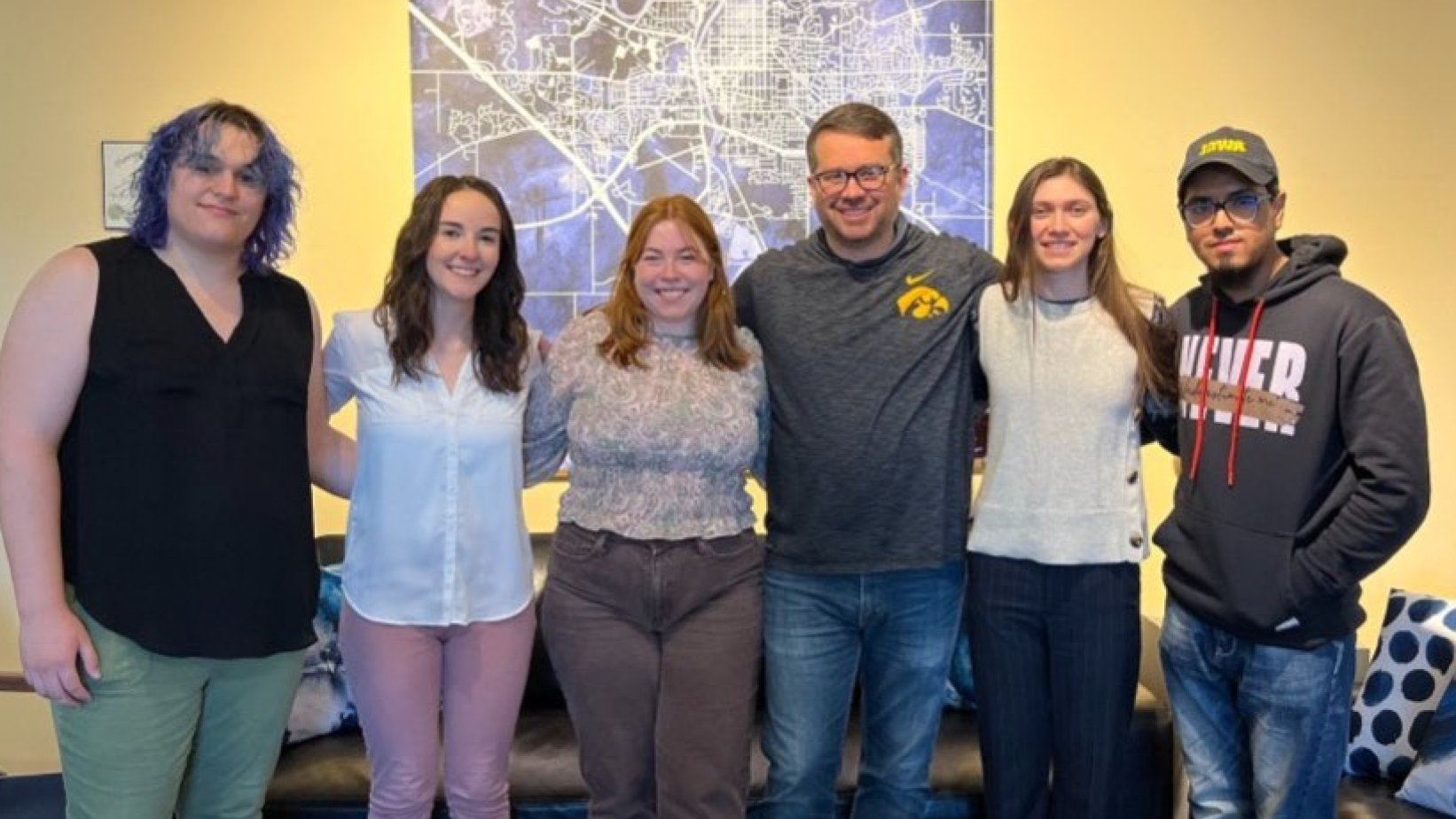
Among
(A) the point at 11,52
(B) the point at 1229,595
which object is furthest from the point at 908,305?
(A) the point at 11,52

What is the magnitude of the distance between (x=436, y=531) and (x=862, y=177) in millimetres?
1016

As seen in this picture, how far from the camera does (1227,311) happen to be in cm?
194

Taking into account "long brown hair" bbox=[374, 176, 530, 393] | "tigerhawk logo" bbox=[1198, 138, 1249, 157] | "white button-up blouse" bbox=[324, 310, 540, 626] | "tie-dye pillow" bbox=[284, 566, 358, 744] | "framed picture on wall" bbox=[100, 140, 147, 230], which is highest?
"framed picture on wall" bbox=[100, 140, 147, 230]

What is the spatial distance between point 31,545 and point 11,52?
79.9 inches

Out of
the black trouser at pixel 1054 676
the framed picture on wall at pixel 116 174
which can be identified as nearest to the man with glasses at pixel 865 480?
the black trouser at pixel 1054 676

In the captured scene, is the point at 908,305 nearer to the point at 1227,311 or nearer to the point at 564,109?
the point at 1227,311

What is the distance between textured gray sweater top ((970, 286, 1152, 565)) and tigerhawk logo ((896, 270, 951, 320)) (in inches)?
5.8

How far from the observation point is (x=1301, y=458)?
1779mm

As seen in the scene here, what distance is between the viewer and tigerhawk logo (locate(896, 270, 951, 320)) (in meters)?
2.02

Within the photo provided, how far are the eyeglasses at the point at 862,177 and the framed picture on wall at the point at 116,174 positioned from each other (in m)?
2.08

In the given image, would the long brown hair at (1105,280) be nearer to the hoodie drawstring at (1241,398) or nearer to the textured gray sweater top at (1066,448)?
the textured gray sweater top at (1066,448)


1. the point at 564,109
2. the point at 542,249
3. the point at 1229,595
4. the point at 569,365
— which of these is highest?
the point at 564,109

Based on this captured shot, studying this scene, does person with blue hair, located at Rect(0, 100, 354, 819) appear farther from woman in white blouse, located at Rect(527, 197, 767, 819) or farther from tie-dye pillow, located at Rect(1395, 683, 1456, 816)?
tie-dye pillow, located at Rect(1395, 683, 1456, 816)

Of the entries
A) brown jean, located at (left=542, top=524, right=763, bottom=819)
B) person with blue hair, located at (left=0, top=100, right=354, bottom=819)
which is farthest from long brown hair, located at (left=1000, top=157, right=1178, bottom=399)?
person with blue hair, located at (left=0, top=100, right=354, bottom=819)
